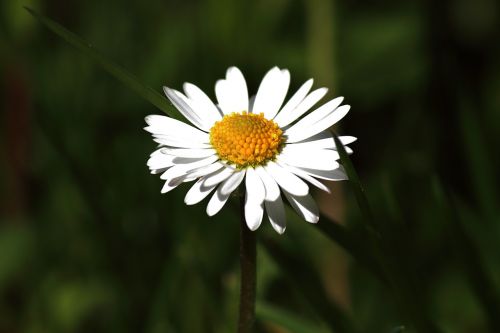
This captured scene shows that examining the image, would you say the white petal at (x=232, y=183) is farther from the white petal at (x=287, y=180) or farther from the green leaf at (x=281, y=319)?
the green leaf at (x=281, y=319)

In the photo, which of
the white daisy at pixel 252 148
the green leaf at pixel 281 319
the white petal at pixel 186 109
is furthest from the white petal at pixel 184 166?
the green leaf at pixel 281 319

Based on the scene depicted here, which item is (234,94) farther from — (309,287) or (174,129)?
(309,287)

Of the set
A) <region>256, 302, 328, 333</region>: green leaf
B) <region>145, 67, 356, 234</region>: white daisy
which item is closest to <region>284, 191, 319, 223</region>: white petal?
<region>145, 67, 356, 234</region>: white daisy

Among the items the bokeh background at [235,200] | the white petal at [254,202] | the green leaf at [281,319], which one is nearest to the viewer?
the white petal at [254,202]

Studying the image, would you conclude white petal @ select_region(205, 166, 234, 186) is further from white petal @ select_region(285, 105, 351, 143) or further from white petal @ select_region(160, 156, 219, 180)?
white petal @ select_region(285, 105, 351, 143)

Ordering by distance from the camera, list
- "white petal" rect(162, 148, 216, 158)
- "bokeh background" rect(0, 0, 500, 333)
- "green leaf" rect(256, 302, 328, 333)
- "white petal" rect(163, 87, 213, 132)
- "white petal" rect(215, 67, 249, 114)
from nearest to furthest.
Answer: "white petal" rect(162, 148, 216, 158) < "white petal" rect(163, 87, 213, 132) < "white petal" rect(215, 67, 249, 114) < "green leaf" rect(256, 302, 328, 333) < "bokeh background" rect(0, 0, 500, 333)
